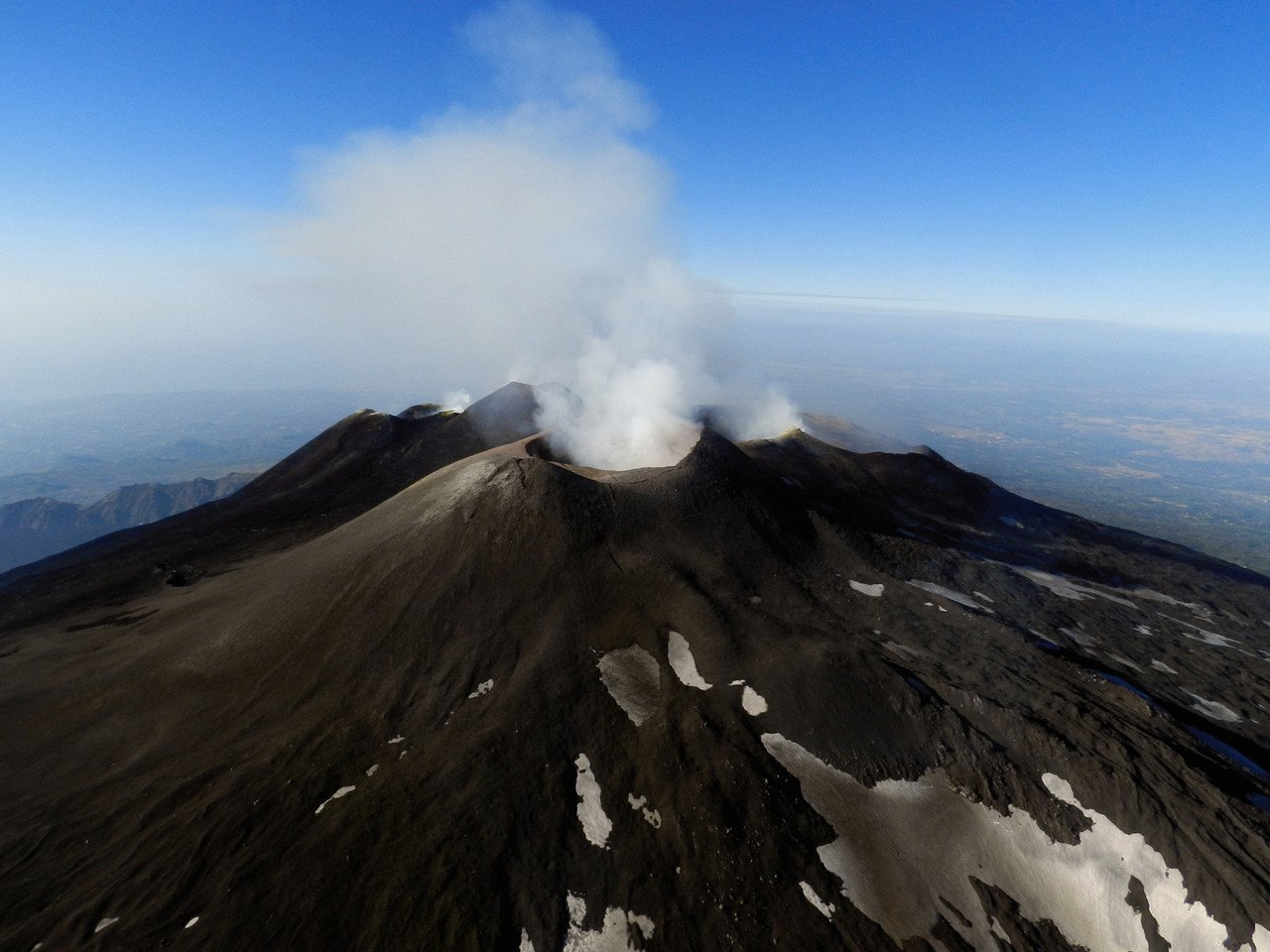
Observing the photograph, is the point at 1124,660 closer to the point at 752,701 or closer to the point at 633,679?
the point at 752,701

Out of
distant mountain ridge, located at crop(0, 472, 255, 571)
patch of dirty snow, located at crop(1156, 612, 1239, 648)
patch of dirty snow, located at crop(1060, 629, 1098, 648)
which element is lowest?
distant mountain ridge, located at crop(0, 472, 255, 571)

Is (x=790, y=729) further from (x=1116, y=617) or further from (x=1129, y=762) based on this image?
(x=1116, y=617)

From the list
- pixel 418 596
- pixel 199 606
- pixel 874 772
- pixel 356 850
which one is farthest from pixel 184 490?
pixel 874 772

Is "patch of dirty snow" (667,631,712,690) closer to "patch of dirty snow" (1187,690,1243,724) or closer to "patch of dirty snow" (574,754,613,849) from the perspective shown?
"patch of dirty snow" (574,754,613,849)

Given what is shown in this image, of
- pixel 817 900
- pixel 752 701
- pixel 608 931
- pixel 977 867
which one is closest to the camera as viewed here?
pixel 608 931

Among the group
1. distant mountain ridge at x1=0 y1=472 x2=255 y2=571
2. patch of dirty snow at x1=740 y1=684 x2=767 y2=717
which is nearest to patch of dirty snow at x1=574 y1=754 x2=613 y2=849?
patch of dirty snow at x1=740 y1=684 x2=767 y2=717

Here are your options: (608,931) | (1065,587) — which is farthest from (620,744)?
(1065,587)
